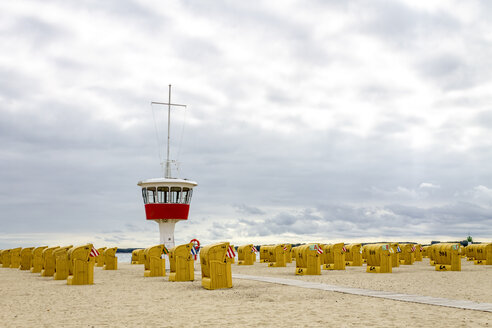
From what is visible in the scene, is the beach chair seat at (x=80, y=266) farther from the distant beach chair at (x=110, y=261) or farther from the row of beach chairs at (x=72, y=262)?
the distant beach chair at (x=110, y=261)

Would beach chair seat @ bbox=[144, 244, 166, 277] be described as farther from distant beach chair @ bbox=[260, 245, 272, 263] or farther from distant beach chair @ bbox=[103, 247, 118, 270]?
distant beach chair @ bbox=[260, 245, 272, 263]

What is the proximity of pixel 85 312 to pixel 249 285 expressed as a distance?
8131mm

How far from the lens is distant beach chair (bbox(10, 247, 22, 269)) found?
41.6m

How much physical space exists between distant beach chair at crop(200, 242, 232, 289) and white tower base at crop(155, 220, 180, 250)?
20.9m

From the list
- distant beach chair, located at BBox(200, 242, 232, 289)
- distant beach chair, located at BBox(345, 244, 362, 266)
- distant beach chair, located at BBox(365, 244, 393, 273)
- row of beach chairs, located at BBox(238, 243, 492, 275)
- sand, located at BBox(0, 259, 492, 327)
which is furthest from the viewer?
distant beach chair, located at BBox(345, 244, 362, 266)

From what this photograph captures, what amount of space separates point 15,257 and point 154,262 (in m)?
21.0

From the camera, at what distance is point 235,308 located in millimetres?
13305

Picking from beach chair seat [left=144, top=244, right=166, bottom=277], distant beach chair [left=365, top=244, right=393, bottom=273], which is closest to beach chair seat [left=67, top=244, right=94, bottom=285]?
beach chair seat [left=144, top=244, right=166, bottom=277]

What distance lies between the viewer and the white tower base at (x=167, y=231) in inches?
1547

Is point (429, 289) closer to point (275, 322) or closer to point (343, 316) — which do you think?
point (343, 316)

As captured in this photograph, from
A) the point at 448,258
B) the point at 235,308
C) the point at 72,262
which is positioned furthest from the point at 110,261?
the point at 235,308

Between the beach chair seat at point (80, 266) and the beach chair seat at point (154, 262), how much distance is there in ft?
16.6

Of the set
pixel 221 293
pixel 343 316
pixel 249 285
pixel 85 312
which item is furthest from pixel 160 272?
pixel 343 316

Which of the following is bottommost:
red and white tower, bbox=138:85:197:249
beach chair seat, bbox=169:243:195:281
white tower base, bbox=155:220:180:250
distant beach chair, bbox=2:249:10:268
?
distant beach chair, bbox=2:249:10:268
